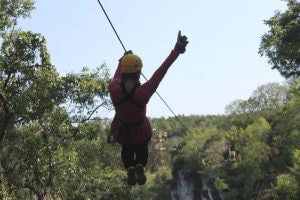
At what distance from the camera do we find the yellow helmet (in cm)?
552

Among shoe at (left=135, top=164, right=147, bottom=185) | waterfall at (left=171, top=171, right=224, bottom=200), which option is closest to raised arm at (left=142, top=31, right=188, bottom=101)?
shoe at (left=135, top=164, right=147, bottom=185)

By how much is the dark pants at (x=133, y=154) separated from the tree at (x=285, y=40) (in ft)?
43.3

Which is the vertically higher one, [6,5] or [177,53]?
[6,5]

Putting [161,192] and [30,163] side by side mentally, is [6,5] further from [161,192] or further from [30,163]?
[161,192]

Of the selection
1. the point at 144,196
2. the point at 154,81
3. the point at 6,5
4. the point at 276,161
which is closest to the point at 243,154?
the point at 276,161

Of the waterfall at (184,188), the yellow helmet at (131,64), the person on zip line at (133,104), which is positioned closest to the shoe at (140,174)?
the person on zip line at (133,104)

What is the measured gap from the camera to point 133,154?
6.33 m

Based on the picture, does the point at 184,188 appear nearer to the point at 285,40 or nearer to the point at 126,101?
the point at 285,40

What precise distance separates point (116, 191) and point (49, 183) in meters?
2.50

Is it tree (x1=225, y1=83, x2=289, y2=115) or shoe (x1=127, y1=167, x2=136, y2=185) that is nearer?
shoe (x1=127, y1=167, x2=136, y2=185)

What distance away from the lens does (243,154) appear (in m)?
68.7

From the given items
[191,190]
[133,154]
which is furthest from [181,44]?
[191,190]

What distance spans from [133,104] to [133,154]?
89 cm

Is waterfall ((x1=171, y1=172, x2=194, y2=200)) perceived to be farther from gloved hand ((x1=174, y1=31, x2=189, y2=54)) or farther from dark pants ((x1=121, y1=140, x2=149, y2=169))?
gloved hand ((x1=174, y1=31, x2=189, y2=54))
